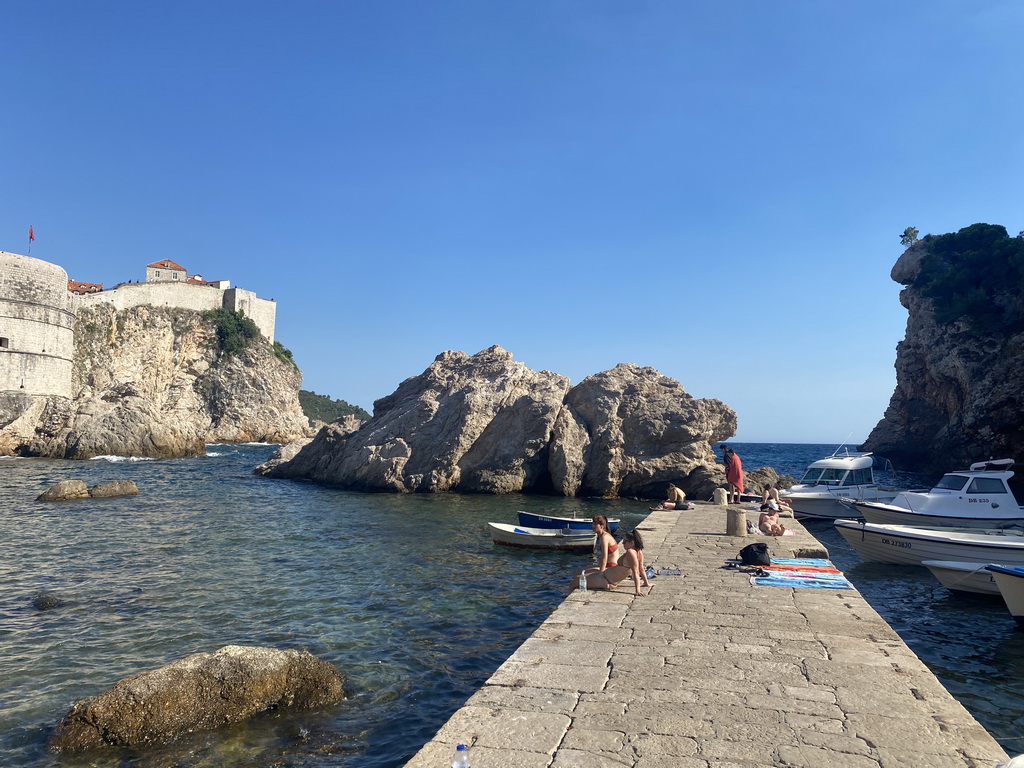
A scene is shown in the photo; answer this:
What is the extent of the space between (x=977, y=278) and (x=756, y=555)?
161 ft

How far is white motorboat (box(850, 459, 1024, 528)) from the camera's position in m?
18.9

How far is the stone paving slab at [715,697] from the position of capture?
502cm

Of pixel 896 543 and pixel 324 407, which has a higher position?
pixel 324 407

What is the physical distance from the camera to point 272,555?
667 inches

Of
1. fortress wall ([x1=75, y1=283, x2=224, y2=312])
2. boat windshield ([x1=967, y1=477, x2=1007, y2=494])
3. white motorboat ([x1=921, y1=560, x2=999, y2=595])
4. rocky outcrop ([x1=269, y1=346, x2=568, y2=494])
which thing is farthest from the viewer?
fortress wall ([x1=75, y1=283, x2=224, y2=312])

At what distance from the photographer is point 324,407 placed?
5901 inches

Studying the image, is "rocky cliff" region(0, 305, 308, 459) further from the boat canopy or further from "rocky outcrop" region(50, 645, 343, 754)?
"rocky outcrop" region(50, 645, 343, 754)

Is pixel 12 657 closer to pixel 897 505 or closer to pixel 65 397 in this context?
pixel 897 505

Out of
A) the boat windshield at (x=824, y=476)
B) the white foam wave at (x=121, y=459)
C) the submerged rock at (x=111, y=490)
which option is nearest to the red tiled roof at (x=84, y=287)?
the white foam wave at (x=121, y=459)

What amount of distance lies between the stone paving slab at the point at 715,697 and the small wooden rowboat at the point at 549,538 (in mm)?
8640

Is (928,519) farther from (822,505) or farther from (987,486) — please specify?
(822,505)

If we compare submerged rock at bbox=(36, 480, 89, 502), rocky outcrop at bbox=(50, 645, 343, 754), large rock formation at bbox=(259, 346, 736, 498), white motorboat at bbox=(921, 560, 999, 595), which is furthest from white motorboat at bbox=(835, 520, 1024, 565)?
submerged rock at bbox=(36, 480, 89, 502)

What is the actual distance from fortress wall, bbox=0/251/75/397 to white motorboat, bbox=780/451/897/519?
2346 inches

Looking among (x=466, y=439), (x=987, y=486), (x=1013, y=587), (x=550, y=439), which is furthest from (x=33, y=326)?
(x=1013, y=587)
